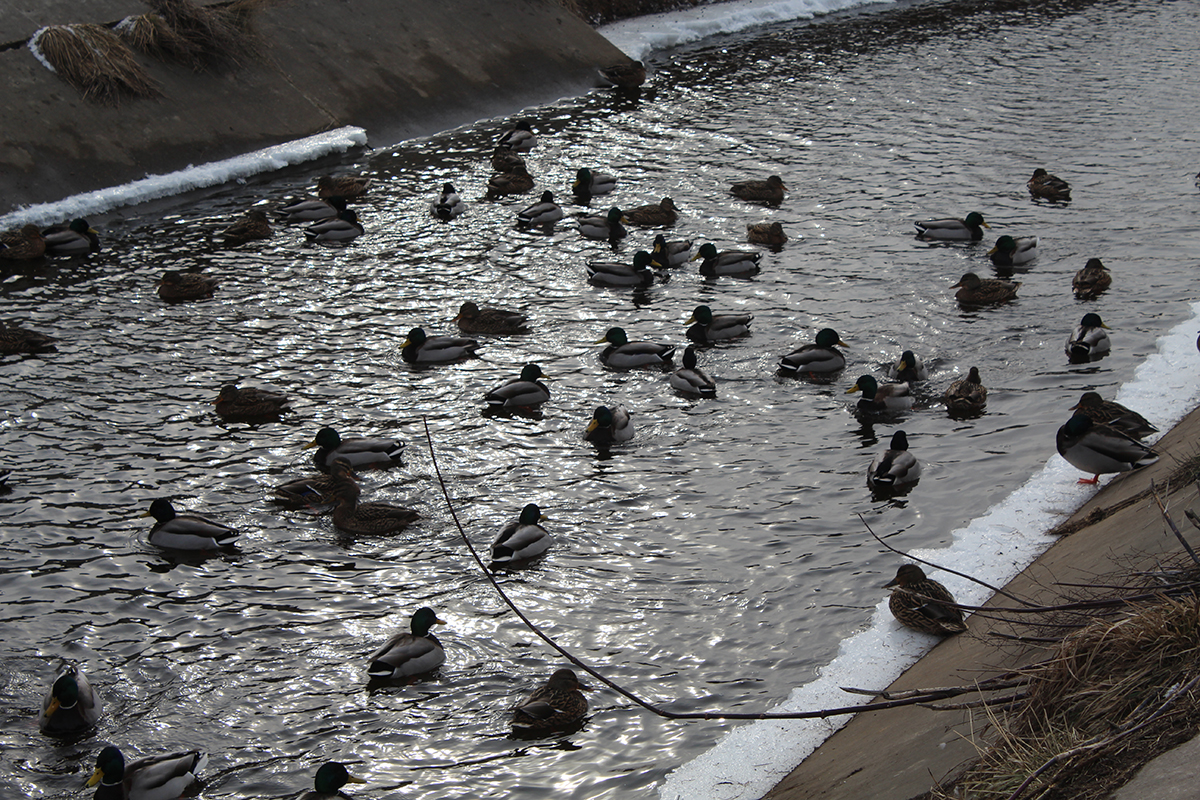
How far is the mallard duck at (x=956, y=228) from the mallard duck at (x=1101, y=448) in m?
6.89

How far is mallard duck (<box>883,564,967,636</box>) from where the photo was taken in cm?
790

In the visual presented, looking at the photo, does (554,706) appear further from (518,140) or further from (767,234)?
(518,140)

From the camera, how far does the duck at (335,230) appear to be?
1631 cm

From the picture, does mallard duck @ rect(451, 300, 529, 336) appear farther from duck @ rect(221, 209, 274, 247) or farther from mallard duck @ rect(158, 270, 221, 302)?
duck @ rect(221, 209, 274, 247)

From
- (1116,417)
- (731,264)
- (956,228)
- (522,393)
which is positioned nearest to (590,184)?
(731,264)

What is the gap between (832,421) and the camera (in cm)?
1180

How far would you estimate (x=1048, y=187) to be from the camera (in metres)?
17.2

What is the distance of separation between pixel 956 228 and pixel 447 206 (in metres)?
7.99

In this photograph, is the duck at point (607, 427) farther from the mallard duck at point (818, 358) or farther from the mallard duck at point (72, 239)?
the mallard duck at point (72, 239)

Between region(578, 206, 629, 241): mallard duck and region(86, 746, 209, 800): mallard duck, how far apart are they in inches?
444

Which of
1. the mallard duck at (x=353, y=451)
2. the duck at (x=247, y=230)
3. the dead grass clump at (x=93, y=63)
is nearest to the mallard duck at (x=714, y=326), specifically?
the mallard duck at (x=353, y=451)

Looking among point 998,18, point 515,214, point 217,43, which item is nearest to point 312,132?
point 217,43

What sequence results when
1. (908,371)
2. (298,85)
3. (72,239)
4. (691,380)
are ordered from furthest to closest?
(298,85) → (72,239) → (691,380) → (908,371)

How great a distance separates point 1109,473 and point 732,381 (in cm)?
438
